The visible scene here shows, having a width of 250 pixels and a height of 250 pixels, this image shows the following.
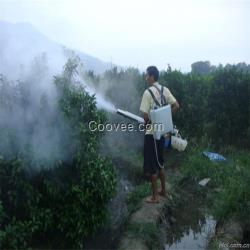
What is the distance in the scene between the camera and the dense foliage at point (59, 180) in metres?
4.37

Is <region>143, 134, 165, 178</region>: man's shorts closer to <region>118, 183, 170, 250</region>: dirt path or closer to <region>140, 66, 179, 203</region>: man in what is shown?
<region>140, 66, 179, 203</region>: man

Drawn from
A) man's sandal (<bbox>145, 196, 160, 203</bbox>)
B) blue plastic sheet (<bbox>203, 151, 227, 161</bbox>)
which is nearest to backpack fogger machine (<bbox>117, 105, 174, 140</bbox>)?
man's sandal (<bbox>145, 196, 160, 203</bbox>)

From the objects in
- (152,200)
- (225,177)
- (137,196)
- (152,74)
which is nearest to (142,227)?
(152,200)

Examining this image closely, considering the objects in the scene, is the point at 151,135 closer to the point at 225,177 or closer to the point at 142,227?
the point at 142,227

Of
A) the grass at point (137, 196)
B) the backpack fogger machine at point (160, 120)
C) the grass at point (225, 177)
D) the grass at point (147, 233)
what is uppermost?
the backpack fogger machine at point (160, 120)

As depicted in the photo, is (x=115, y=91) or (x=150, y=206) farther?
(x=115, y=91)

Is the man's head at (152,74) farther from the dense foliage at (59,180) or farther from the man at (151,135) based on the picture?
the dense foliage at (59,180)

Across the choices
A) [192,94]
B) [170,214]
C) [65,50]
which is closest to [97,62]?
[192,94]

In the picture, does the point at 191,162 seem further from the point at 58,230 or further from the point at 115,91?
the point at 58,230

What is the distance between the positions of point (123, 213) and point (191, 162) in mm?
2796

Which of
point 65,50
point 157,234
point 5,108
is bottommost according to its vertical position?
point 157,234

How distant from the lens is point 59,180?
4.61 m

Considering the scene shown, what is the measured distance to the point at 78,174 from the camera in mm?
4676

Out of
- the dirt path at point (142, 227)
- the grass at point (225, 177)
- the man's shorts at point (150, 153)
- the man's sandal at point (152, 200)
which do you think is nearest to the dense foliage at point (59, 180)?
the dirt path at point (142, 227)
